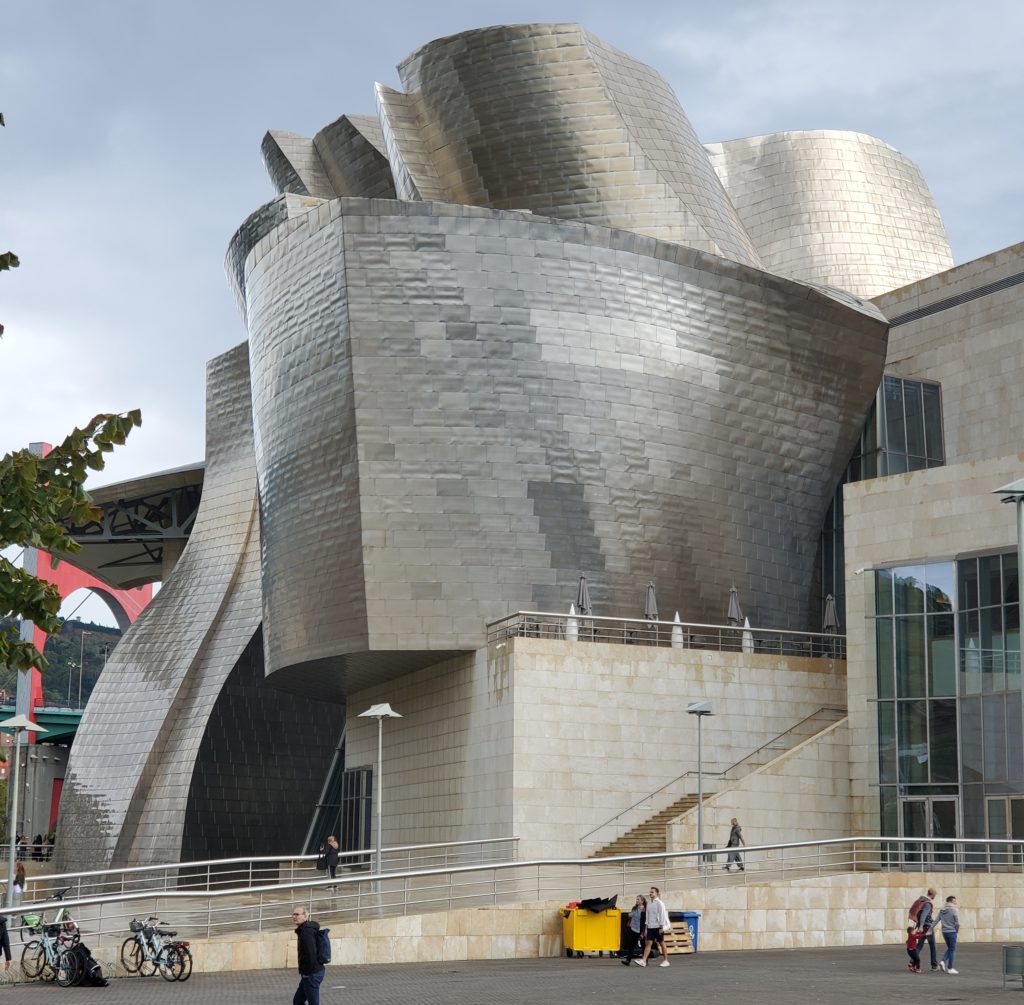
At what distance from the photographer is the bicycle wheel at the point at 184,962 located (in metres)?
19.6

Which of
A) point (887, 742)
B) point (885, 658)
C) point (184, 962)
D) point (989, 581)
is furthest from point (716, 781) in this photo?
point (184, 962)

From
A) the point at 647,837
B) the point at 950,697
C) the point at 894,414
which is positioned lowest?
the point at 647,837

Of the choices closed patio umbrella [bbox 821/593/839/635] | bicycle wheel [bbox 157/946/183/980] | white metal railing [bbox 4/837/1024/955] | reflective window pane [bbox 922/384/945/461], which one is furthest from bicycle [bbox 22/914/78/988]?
reflective window pane [bbox 922/384/945/461]

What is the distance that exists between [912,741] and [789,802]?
8.75ft

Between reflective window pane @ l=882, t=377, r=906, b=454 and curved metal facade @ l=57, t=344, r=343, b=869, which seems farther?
curved metal facade @ l=57, t=344, r=343, b=869

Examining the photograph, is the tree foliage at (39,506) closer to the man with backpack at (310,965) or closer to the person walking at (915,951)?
the man with backpack at (310,965)

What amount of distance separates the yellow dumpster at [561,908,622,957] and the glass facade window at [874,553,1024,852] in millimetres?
8980

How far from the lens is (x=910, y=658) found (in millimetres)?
30312

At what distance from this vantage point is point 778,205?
174 feet

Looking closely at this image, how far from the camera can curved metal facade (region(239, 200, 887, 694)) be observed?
108ft

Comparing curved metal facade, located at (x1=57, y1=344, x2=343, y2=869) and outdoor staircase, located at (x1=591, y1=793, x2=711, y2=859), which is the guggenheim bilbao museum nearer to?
outdoor staircase, located at (x1=591, y1=793, x2=711, y2=859)

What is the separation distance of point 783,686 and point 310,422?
39.0 ft

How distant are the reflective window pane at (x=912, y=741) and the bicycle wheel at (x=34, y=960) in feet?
55.5

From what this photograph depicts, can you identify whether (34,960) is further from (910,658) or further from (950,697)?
(910,658)
